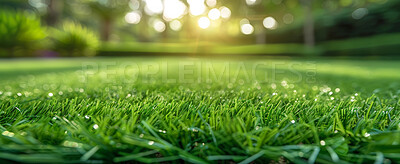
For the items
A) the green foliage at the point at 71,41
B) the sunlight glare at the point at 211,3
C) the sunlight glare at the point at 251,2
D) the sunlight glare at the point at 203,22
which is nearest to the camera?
the green foliage at the point at 71,41

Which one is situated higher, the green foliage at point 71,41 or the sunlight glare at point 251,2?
the sunlight glare at point 251,2

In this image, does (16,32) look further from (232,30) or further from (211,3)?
(232,30)

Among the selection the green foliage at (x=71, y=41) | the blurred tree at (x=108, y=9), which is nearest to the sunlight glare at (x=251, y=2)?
the blurred tree at (x=108, y=9)

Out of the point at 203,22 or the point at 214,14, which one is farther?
the point at 203,22

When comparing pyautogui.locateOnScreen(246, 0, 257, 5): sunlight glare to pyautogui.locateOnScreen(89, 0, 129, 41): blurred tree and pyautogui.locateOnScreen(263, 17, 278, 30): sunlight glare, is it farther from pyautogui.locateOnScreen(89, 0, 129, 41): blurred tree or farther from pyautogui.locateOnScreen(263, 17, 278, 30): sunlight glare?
pyautogui.locateOnScreen(89, 0, 129, 41): blurred tree

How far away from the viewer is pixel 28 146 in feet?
1.74

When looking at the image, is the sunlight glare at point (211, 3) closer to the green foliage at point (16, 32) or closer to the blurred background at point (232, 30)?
the blurred background at point (232, 30)

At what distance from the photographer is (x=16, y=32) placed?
29.4 ft

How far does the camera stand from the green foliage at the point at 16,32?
29.0 feet

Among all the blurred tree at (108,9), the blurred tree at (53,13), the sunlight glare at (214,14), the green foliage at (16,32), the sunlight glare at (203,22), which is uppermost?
the sunlight glare at (203,22)

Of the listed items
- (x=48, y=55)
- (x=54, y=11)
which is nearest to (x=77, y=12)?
(x=54, y=11)

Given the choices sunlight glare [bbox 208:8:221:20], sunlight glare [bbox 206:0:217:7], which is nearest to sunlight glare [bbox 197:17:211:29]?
sunlight glare [bbox 208:8:221:20]

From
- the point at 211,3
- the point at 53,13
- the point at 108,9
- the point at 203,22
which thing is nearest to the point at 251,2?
the point at 211,3

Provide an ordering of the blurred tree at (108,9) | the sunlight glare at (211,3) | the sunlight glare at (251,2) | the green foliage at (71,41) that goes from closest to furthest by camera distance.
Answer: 1. the green foliage at (71,41)
2. the blurred tree at (108,9)
3. the sunlight glare at (211,3)
4. the sunlight glare at (251,2)
